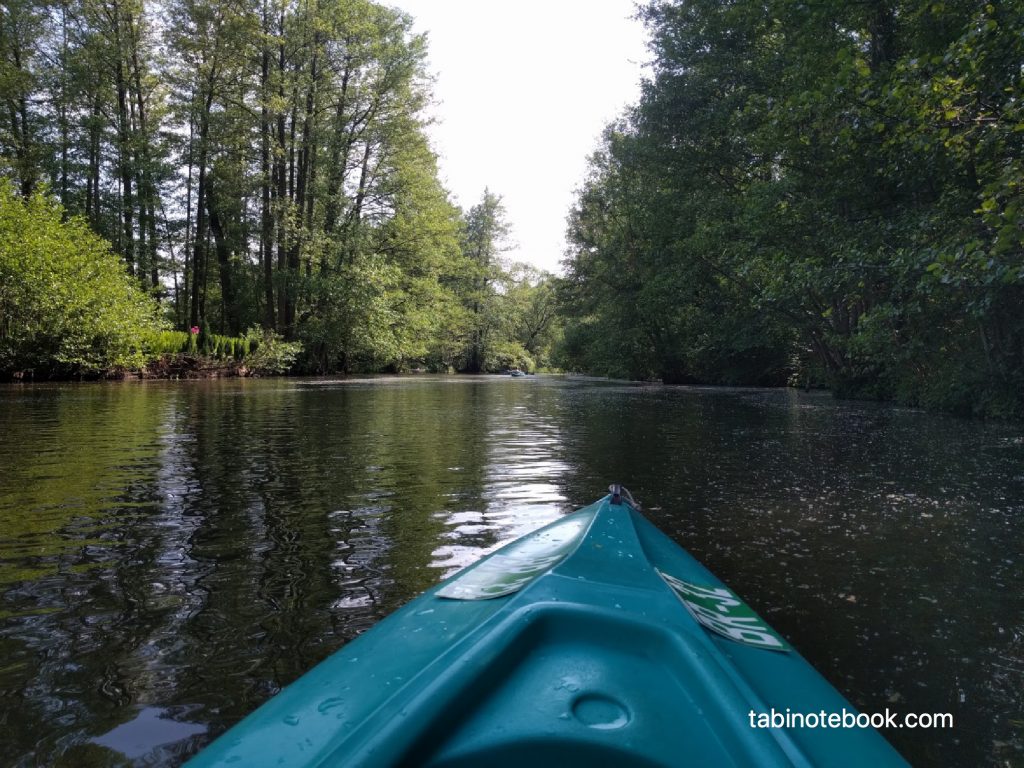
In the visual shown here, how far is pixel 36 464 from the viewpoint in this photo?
5746 mm

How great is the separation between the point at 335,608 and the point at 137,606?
2.88 ft

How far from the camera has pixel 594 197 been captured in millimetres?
32719

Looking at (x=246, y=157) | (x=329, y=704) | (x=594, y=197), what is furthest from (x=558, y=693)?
(x=594, y=197)

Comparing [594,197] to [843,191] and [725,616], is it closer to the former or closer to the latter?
[843,191]

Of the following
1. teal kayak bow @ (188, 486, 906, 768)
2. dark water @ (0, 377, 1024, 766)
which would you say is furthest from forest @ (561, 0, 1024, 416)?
teal kayak bow @ (188, 486, 906, 768)

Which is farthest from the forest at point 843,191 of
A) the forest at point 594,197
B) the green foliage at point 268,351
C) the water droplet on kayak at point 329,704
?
the green foliage at point 268,351

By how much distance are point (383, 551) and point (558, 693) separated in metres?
2.50

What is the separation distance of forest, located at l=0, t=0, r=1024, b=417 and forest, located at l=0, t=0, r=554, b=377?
0.44 ft

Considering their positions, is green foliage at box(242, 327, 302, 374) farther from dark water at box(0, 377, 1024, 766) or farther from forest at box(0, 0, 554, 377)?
dark water at box(0, 377, 1024, 766)

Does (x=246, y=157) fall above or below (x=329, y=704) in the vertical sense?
above

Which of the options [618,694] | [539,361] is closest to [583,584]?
[618,694]

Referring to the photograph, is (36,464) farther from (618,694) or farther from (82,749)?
(618,694)

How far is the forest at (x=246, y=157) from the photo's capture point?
81.4 feet

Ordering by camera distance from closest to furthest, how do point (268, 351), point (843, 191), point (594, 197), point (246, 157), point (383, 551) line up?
1. point (383, 551)
2. point (843, 191)
3. point (268, 351)
4. point (246, 157)
5. point (594, 197)
